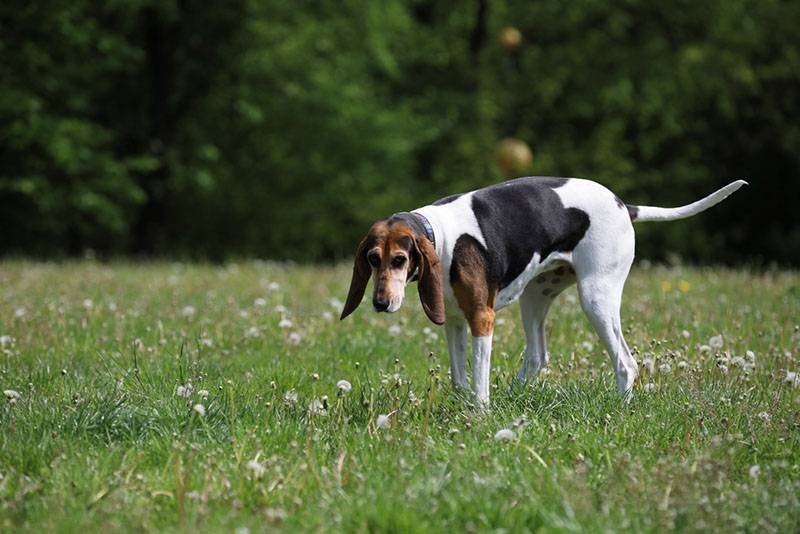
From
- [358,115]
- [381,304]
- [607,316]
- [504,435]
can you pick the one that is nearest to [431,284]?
[381,304]

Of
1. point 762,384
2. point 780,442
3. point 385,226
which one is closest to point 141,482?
point 385,226

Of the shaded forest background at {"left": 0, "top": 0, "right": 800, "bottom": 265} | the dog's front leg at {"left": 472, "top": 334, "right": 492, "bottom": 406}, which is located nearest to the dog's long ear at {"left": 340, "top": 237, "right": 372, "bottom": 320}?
the dog's front leg at {"left": 472, "top": 334, "right": 492, "bottom": 406}

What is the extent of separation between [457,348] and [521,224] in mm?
725

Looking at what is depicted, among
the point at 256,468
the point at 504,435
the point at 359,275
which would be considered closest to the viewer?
the point at 256,468

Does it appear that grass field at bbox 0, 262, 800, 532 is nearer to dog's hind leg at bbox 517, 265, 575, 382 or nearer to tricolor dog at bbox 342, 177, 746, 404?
dog's hind leg at bbox 517, 265, 575, 382

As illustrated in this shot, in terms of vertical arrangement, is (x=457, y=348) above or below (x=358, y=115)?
below

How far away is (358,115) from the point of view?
66.0 feet

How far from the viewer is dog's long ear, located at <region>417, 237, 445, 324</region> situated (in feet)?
14.1

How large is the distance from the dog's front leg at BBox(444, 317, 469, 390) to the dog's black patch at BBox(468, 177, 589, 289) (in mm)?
302

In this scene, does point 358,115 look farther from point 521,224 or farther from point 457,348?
point 457,348

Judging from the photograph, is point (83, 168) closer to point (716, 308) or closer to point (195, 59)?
point (195, 59)

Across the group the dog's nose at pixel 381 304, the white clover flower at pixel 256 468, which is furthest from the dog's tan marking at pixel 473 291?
the white clover flower at pixel 256 468

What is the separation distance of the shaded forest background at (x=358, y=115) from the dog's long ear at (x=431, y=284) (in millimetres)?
12306

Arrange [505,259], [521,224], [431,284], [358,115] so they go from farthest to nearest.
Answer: [358,115], [521,224], [505,259], [431,284]
